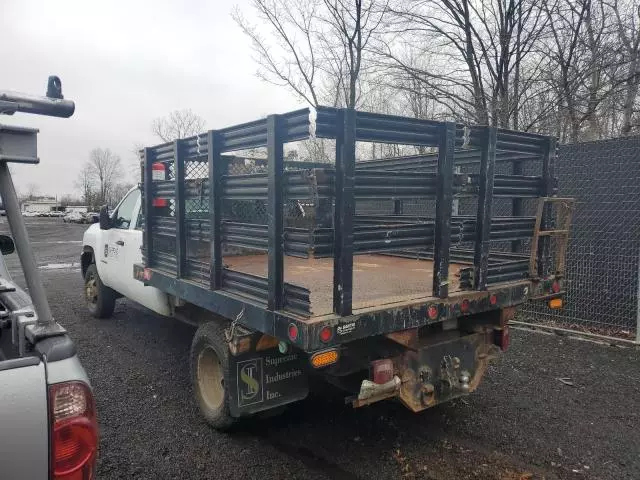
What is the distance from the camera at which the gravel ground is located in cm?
332

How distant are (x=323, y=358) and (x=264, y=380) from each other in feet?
3.06

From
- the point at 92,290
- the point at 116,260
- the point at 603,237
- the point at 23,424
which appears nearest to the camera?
the point at 23,424

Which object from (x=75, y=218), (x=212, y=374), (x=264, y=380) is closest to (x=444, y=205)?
(x=264, y=380)

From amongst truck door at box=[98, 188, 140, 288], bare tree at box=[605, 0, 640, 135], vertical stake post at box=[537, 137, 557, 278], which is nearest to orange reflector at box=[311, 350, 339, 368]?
vertical stake post at box=[537, 137, 557, 278]

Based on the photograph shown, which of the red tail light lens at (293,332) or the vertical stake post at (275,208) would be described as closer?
the red tail light lens at (293,332)

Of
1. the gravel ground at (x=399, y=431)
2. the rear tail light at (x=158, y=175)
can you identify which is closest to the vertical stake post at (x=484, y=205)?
the gravel ground at (x=399, y=431)

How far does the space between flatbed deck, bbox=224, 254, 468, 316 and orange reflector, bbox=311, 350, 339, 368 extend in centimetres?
23

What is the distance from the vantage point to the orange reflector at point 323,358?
2.78 m

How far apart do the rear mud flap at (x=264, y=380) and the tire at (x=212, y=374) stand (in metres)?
0.10

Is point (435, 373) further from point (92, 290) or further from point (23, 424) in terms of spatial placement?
point (92, 290)

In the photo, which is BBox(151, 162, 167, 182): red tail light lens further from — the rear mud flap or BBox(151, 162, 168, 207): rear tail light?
the rear mud flap

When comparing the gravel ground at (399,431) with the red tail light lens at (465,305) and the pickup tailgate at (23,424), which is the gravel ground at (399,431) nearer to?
the red tail light lens at (465,305)

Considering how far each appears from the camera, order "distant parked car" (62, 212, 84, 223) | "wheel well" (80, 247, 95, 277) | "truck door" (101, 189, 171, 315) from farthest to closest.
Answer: "distant parked car" (62, 212, 84, 223) < "wheel well" (80, 247, 95, 277) < "truck door" (101, 189, 171, 315)

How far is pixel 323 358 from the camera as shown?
282 centimetres
